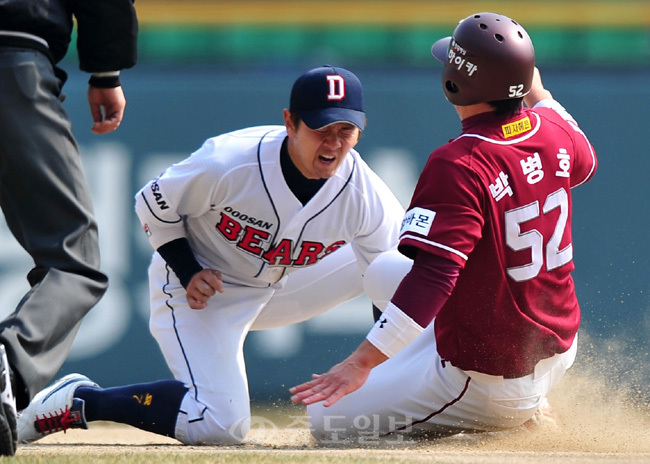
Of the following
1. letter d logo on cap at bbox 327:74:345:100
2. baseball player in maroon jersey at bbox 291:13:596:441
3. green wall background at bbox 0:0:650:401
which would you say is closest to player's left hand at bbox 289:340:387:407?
baseball player in maroon jersey at bbox 291:13:596:441

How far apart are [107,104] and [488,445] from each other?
155cm

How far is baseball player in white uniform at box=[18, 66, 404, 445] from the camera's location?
3.36 m

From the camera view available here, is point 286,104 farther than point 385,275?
Yes

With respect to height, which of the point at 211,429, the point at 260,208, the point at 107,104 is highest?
the point at 107,104

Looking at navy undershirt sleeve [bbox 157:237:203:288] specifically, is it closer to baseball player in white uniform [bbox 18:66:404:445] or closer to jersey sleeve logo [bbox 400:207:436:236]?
baseball player in white uniform [bbox 18:66:404:445]

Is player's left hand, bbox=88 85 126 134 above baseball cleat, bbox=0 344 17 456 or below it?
above

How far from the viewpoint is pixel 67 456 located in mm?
2510

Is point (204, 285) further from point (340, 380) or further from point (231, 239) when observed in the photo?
point (340, 380)

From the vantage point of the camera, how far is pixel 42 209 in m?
2.37

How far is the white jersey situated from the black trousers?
3.47 ft

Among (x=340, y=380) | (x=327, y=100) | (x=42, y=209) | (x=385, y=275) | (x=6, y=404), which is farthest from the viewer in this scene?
(x=385, y=275)

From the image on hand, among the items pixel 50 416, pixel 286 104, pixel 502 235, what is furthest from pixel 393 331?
pixel 286 104

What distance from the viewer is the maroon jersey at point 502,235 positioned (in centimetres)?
277

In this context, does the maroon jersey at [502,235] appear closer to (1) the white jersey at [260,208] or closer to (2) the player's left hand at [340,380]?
(2) the player's left hand at [340,380]
